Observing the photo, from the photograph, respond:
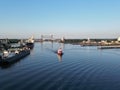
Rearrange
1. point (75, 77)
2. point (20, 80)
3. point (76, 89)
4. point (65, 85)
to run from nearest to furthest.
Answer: point (76, 89) → point (65, 85) → point (20, 80) → point (75, 77)

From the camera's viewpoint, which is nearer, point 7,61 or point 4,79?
point 4,79

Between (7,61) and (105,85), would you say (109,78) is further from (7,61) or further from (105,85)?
(7,61)

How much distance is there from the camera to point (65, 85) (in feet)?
94.4

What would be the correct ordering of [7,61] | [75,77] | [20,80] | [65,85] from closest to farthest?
[65,85] → [20,80] → [75,77] → [7,61]

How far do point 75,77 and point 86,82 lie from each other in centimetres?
387

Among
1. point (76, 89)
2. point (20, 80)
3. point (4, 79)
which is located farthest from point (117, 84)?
point (4, 79)

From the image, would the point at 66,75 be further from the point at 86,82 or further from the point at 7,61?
the point at 7,61

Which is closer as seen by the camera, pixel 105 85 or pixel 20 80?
pixel 105 85

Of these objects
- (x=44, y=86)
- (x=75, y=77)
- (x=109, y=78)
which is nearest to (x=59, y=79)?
(x=75, y=77)

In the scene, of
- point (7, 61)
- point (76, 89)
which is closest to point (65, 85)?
point (76, 89)

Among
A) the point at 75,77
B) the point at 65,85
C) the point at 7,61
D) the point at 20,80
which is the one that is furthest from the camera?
the point at 7,61

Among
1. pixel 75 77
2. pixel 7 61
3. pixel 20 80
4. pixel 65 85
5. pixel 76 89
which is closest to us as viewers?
pixel 76 89

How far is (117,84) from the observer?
2980cm

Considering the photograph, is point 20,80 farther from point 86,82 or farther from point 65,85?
point 86,82
